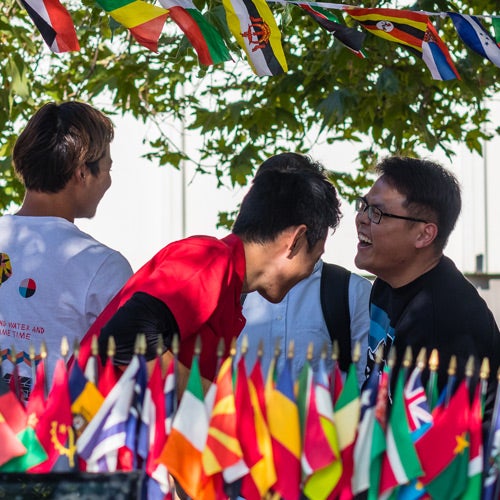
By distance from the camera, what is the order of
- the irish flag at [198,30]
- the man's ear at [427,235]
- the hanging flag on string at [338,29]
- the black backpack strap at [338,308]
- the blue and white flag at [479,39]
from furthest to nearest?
the blue and white flag at [479,39], the hanging flag on string at [338,29], the irish flag at [198,30], the black backpack strap at [338,308], the man's ear at [427,235]

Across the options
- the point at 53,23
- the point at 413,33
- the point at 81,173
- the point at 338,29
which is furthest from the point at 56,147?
the point at 413,33

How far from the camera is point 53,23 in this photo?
348 centimetres

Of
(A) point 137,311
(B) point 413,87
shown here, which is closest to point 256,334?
(A) point 137,311

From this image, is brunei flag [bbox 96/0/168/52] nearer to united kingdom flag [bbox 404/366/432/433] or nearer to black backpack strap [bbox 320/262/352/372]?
black backpack strap [bbox 320/262/352/372]

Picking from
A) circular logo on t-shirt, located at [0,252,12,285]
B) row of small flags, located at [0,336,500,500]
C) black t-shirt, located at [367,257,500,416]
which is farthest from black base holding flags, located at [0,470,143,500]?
black t-shirt, located at [367,257,500,416]

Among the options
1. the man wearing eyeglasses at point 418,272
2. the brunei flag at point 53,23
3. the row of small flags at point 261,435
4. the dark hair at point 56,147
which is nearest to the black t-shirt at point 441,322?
the man wearing eyeglasses at point 418,272

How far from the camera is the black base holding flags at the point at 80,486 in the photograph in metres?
1.90

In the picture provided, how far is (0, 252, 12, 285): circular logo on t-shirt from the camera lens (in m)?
2.68

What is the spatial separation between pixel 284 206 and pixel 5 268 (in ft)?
2.39

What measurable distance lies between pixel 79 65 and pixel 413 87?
8.60 ft

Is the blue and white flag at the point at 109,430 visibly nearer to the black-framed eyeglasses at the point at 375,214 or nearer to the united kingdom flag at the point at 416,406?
the united kingdom flag at the point at 416,406

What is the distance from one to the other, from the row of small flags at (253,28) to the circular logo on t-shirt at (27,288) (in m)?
1.14

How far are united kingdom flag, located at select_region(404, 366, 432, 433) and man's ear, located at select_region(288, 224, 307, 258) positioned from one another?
0.57 m

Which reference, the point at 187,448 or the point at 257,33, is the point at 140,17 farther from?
the point at 187,448
